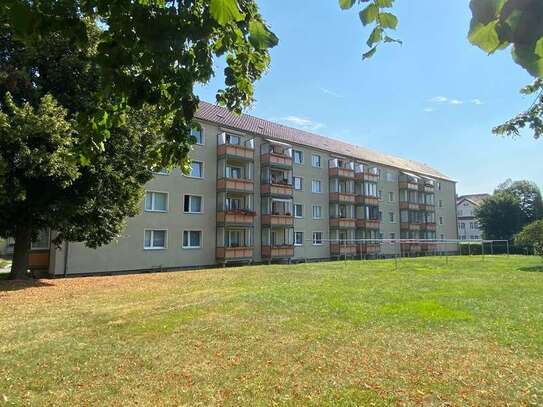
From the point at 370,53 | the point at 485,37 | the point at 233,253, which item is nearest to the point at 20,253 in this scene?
the point at 233,253

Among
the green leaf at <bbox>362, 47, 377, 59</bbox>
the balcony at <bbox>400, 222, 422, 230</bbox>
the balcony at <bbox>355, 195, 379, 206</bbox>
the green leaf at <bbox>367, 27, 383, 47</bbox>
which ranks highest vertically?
the balcony at <bbox>355, 195, 379, 206</bbox>

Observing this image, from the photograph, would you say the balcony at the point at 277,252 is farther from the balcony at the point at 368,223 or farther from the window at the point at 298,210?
the balcony at the point at 368,223

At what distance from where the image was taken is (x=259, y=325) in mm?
8805

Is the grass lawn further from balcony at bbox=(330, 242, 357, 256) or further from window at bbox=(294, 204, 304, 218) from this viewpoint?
balcony at bbox=(330, 242, 357, 256)

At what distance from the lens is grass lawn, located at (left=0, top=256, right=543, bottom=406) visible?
4988mm

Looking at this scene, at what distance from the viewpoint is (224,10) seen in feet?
5.22

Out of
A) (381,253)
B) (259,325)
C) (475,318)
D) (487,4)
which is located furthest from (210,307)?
(381,253)

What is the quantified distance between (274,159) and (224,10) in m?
33.8

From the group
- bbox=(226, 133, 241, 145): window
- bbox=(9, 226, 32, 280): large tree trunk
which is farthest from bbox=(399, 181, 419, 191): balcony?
bbox=(9, 226, 32, 280): large tree trunk

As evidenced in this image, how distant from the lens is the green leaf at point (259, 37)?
6.97 ft

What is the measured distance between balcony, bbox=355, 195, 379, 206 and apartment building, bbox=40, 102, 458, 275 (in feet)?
0.36

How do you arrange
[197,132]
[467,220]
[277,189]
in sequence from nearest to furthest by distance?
[197,132]
[277,189]
[467,220]

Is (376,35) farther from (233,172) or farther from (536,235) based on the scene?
(536,235)

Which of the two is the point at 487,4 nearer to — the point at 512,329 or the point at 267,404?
the point at 267,404
